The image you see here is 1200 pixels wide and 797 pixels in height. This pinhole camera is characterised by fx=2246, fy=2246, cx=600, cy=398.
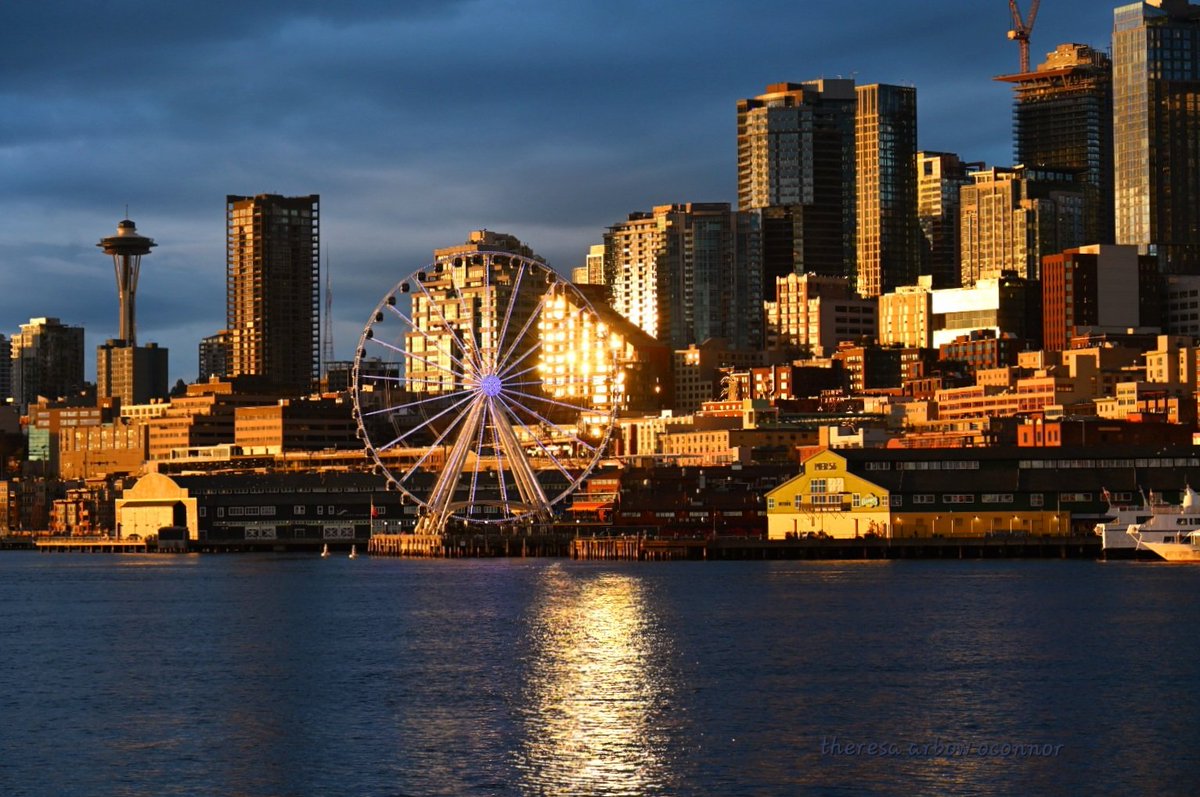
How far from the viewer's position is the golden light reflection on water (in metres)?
54.3

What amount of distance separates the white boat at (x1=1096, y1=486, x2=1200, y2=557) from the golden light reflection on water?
4725cm

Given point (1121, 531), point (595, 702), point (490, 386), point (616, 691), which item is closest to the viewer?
point (595, 702)

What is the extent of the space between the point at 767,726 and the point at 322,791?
13.8m

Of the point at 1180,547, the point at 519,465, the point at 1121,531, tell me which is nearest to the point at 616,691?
→ the point at 1180,547

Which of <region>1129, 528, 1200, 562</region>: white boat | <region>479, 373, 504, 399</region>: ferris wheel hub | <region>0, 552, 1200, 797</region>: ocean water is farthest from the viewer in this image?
<region>479, 373, 504, 399</region>: ferris wheel hub

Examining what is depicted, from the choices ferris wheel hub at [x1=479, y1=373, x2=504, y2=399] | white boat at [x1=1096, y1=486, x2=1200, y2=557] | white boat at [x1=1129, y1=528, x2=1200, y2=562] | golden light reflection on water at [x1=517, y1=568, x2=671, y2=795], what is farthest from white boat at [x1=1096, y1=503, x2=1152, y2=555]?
golden light reflection on water at [x1=517, y1=568, x2=671, y2=795]

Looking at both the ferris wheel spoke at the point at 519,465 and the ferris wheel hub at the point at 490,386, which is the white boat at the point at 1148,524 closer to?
the ferris wheel spoke at the point at 519,465

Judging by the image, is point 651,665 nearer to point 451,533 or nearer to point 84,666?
point 84,666

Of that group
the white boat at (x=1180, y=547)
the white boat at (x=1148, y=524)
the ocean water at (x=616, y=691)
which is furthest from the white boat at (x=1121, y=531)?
the ocean water at (x=616, y=691)

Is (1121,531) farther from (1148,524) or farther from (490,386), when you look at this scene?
(490,386)

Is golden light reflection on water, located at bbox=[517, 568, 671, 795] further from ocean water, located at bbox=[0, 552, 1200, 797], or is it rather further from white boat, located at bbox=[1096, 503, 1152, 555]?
white boat, located at bbox=[1096, 503, 1152, 555]

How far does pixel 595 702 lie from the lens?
6694 cm

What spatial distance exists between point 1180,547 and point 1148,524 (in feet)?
9.22

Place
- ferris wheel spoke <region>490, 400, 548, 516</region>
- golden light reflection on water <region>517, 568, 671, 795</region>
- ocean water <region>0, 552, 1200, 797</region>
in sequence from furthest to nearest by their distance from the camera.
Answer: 1. ferris wheel spoke <region>490, 400, 548, 516</region>
2. ocean water <region>0, 552, 1200, 797</region>
3. golden light reflection on water <region>517, 568, 671, 795</region>
